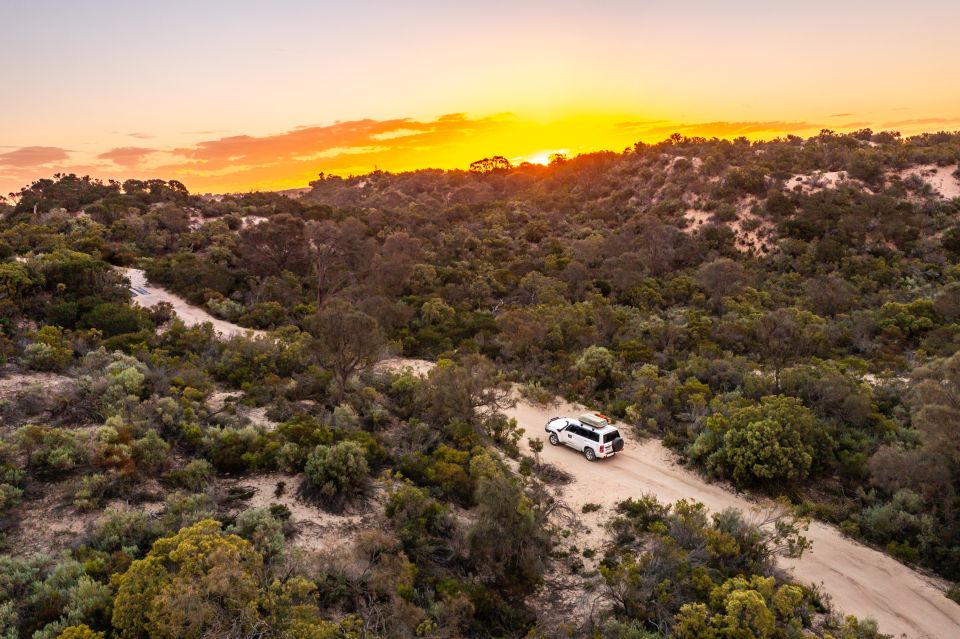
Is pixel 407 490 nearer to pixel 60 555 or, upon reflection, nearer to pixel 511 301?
pixel 60 555

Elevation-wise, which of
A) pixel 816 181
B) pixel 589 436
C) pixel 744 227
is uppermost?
pixel 816 181

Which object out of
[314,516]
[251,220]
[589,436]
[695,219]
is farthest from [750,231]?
[314,516]

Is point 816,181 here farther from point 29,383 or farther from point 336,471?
point 29,383

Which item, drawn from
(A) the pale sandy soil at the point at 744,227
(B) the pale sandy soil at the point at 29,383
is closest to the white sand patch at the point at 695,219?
(A) the pale sandy soil at the point at 744,227

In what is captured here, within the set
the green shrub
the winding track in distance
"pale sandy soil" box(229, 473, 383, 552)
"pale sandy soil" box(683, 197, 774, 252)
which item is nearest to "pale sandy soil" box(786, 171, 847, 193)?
"pale sandy soil" box(683, 197, 774, 252)

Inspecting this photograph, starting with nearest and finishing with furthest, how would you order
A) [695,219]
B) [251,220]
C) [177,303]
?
[177,303] → [251,220] → [695,219]

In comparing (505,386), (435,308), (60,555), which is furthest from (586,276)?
(60,555)

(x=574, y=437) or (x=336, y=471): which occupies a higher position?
(x=336, y=471)
